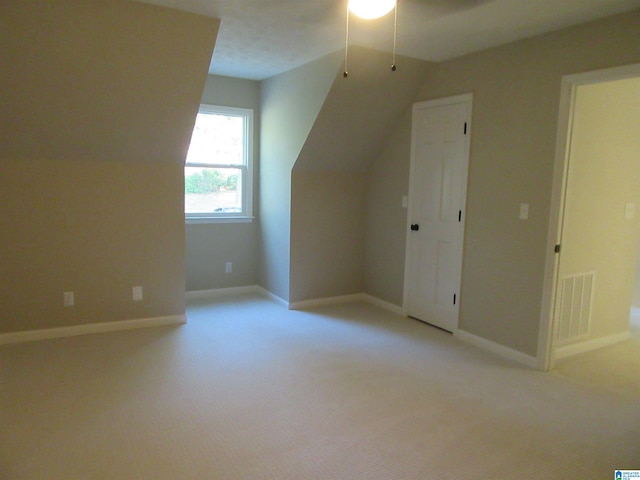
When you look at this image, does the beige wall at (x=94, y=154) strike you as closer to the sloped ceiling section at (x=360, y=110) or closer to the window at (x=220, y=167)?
the window at (x=220, y=167)

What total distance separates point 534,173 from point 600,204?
2.68 feet

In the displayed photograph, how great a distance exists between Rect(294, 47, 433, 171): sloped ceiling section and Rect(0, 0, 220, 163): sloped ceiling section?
1.21 meters

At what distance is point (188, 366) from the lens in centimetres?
328

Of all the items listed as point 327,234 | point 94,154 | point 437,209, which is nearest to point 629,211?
point 437,209

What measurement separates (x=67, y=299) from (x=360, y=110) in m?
3.06

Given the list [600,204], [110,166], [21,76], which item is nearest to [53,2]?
[21,76]

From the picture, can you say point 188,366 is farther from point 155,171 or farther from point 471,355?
point 471,355

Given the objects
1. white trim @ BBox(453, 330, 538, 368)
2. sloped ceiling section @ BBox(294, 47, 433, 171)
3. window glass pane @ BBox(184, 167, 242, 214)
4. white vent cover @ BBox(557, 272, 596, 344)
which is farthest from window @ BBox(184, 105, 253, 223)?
white vent cover @ BBox(557, 272, 596, 344)

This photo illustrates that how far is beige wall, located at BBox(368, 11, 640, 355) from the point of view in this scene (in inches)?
123

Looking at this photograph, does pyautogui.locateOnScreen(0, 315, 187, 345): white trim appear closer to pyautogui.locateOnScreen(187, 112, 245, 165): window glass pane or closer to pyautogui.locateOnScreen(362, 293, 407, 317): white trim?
pyautogui.locateOnScreen(187, 112, 245, 165): window glass pane

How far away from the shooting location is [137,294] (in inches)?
160

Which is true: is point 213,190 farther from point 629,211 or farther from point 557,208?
point 629,211

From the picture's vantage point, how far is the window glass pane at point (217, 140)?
Answer: 493 cm

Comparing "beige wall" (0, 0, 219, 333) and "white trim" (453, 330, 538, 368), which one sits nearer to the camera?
"beige wall" (0, 0, 219, 333)
